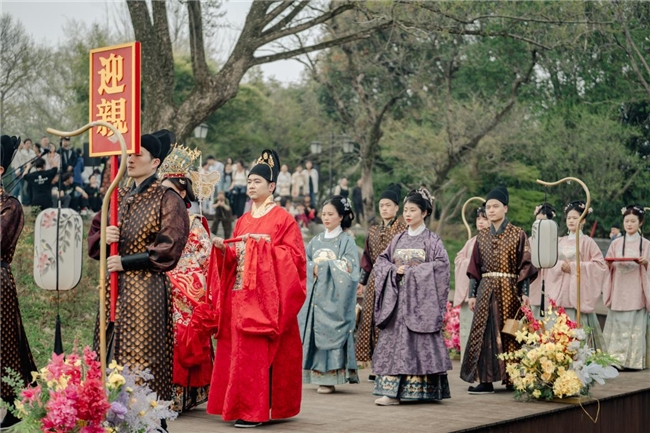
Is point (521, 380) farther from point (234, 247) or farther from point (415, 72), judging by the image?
point (415, 72)

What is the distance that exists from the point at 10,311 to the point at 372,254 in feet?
13.9

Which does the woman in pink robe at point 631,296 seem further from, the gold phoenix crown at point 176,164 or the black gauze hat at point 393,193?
the gold phoenix crown at point 176,164

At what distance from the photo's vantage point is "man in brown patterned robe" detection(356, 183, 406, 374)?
383 inches

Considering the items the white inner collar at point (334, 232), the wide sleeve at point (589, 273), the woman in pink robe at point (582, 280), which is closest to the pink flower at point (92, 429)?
the white inner collar at point (334, 232)

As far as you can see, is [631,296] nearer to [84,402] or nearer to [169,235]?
[169,235]

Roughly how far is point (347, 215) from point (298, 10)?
6659 millimetres

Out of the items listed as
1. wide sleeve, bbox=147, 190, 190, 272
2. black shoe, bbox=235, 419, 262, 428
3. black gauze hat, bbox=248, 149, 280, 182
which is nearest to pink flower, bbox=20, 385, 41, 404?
wide sleeve, bbox=147, 190, 190, 272

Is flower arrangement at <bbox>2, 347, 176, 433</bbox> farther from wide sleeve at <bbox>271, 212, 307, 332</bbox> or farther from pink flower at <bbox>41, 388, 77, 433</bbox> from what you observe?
wide sleeve at <bbox>271, 212, 307, 332</bbox>

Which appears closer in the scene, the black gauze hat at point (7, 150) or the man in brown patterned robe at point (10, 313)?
the man in brown patterned robe at point (10, 313)

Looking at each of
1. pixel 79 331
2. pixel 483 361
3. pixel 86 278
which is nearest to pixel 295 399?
pixel 483 361

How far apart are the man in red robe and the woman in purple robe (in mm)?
1265

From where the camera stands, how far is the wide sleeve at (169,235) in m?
5.72

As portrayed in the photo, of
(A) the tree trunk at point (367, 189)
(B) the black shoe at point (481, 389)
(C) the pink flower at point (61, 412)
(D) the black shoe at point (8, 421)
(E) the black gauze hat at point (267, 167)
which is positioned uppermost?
(A) the tree trunk at point (367, 189)

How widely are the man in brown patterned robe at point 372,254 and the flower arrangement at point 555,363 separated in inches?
62.7
